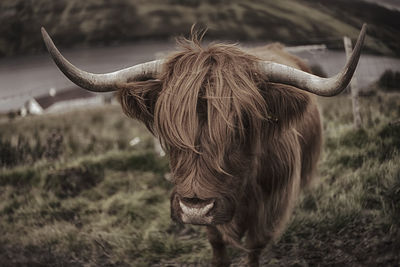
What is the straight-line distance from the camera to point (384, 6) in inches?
127

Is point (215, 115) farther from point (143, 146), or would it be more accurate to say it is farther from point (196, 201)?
point (143, 146)

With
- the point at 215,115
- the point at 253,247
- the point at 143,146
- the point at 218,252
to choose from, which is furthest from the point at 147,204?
the point at 215,115

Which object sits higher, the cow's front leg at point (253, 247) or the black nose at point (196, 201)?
the black nose at point (196, 201)

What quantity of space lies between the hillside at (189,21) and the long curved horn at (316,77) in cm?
96

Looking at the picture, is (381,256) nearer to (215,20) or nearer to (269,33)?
(269,33)

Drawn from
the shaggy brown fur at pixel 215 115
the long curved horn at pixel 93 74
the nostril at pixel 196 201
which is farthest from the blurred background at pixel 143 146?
the long curved horn at pixel 93 74

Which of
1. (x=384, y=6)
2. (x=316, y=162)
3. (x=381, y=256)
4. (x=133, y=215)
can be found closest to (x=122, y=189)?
(x=133, y=215)

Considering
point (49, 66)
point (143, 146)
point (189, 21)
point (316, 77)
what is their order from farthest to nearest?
point (143, 146) → point (189, 21) → point (49, 66) → point (316, 77)

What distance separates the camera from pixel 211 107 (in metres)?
2.38

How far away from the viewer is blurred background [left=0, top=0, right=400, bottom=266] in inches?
124

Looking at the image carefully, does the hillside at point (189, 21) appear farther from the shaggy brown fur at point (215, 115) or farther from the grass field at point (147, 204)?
the shaggy brown fur at point (215, 115)

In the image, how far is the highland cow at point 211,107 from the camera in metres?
2.37

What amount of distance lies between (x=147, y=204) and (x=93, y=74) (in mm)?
2372

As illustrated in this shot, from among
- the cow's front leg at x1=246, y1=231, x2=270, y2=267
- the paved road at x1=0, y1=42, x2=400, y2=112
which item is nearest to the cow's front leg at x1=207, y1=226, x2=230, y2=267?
the cow's front leg at x1=246, y1=231, x2=270, y2=267
